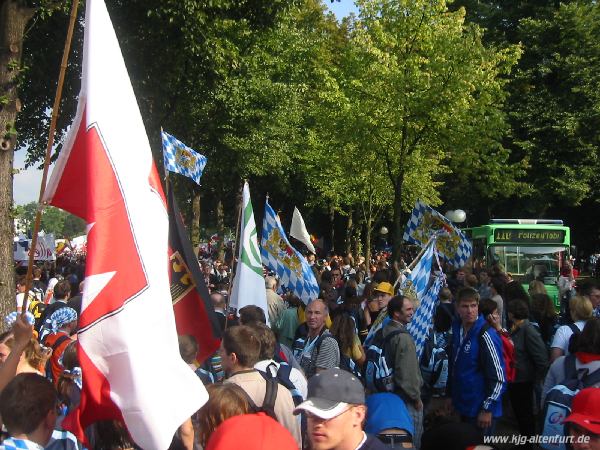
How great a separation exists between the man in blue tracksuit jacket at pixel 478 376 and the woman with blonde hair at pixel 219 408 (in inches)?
124

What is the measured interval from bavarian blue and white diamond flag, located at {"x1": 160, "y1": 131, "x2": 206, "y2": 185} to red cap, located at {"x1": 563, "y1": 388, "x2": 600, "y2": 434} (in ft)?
26.5

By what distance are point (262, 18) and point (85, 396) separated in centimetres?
1198

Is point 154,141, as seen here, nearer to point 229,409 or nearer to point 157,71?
point 157,71

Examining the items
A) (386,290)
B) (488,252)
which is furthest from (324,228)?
(386,290)

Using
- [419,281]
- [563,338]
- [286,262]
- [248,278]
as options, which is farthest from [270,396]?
[286,262]

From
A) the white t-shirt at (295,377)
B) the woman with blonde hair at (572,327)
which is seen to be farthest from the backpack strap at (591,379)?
the white t-shirt at (295,377)

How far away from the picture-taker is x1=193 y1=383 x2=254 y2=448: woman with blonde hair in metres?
4.05

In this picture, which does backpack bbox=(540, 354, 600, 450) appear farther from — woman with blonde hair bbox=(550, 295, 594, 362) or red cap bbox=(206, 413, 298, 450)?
red cap bbox=(206, 413, 298, 450)

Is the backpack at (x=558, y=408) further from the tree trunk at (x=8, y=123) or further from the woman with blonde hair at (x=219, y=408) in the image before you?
the tree trunk at (x=8, y=123)

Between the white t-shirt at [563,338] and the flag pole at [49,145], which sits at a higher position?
the flag pole at [49,145]

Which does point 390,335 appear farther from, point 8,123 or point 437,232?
point 437,232

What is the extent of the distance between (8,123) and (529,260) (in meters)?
13.9

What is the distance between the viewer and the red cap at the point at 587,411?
3.81 m

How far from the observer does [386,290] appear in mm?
9000
